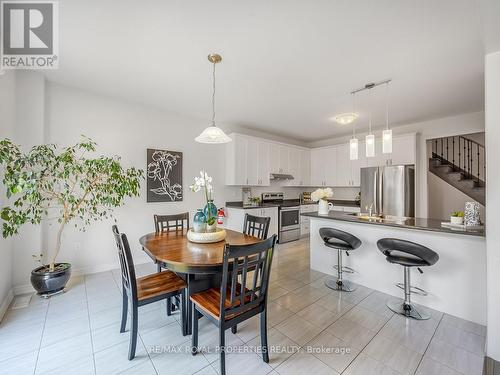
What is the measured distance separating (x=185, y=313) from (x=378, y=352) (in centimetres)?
167

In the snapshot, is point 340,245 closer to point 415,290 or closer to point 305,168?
point 415,290

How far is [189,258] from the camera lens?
5.59 feet

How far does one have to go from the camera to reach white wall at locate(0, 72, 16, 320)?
2.30 meters

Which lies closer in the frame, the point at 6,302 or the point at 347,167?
the point at 6,302

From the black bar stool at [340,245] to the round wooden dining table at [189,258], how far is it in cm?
113

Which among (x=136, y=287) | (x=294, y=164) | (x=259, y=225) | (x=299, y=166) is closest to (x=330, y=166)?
(x=299, y=166)

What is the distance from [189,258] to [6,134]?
2.63 m

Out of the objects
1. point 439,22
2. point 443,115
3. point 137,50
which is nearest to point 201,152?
point 137,50

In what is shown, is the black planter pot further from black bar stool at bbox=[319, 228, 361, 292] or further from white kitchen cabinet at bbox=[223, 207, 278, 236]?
black bar stool at bbox=[319, 228, 361, 292]

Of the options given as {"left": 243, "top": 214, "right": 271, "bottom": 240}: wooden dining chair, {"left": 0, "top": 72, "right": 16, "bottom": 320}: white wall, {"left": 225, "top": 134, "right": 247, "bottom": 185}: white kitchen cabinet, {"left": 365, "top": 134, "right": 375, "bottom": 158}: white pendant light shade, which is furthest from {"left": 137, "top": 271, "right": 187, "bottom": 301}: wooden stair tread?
{"left": 225, "top": 134, "right": 247, "bottom": 185}: white kitchen cabinet

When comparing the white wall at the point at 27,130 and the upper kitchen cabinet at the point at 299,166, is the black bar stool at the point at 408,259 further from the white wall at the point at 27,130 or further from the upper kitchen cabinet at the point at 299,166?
the white wall at the point at 27,130

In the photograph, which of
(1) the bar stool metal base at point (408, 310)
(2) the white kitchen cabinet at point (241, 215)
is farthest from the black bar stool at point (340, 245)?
(2) the white kitchen cabinet at point (241, 215)

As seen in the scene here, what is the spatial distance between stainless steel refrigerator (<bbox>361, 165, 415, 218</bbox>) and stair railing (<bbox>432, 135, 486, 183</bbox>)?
2.03m

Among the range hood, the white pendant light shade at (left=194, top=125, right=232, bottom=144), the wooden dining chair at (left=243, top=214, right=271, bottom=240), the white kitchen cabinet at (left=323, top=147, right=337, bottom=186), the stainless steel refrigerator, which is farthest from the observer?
the white kitchen cabinet at (left=323, top=147, right=337, bottom=186)
